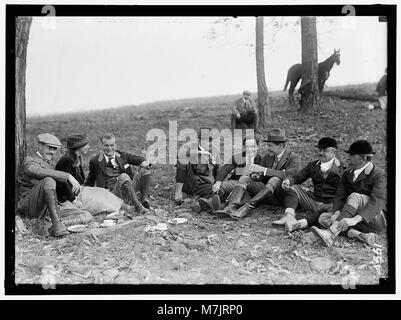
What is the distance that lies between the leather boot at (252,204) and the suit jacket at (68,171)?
2.02 meters

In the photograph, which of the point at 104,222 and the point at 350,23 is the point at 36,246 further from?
the point at 350,23

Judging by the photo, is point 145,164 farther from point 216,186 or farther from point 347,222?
point 347,222

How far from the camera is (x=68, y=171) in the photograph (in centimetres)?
774

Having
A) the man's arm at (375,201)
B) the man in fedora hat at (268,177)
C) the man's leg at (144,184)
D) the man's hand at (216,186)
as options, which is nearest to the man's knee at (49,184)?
the man's leg at (144,184)

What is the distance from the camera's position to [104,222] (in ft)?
25.6

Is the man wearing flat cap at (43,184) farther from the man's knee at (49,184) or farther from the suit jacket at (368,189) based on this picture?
the suit jacket at (368,189)

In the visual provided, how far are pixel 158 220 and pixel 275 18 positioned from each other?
9.90 feet

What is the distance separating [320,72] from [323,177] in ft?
4.91

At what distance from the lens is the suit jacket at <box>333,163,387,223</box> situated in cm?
735

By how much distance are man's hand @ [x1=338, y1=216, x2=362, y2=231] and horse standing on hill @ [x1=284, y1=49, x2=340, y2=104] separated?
1900 millimetres

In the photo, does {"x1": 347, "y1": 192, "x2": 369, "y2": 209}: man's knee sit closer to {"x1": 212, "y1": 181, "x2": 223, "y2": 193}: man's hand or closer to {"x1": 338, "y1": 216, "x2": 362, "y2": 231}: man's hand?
{"x1": 338, "y1": 216, "x2": 362, "y2": 231}: man's hand

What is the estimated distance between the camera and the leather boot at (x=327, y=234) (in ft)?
24.1

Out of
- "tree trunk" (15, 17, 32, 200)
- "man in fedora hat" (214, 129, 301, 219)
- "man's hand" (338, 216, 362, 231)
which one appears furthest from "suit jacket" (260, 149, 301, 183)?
"tree trunk" (15, 17, 32, 200)
